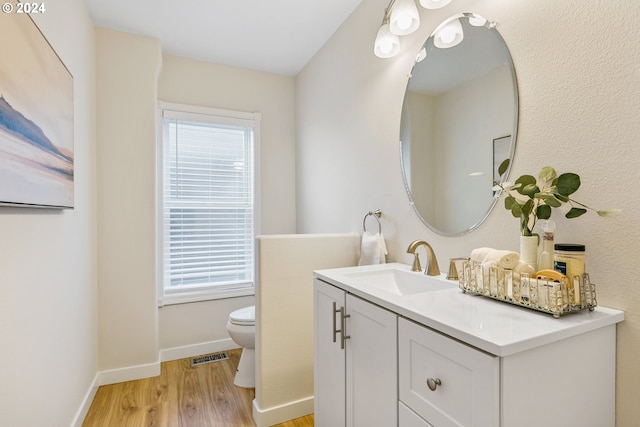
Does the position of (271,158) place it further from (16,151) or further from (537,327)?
(537,327)

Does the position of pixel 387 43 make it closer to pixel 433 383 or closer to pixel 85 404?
pixel 433 383

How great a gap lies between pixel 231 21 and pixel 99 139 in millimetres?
1268

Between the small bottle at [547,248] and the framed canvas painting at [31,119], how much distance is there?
5.44 ft

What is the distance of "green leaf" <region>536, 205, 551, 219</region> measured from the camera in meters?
0.96

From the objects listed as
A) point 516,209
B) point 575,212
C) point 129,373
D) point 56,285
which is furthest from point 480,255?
point 129,373

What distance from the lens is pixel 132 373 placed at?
7.88 ft

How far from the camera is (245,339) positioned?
7.38ft

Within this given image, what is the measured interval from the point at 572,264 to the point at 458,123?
0.75 m

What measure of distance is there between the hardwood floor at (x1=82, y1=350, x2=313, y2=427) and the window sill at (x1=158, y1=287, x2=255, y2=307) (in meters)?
0.52

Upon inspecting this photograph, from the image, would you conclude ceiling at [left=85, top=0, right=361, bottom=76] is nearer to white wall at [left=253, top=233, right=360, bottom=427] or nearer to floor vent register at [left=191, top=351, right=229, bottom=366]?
white wall at [left=253, top=233, right=360, bottom=427]

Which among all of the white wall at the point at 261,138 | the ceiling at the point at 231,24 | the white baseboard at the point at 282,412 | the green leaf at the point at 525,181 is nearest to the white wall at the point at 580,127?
the green leaf at the point at 525,181

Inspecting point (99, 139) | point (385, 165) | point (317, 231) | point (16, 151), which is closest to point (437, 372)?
point (385, 165)

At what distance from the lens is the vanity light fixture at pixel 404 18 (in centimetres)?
141

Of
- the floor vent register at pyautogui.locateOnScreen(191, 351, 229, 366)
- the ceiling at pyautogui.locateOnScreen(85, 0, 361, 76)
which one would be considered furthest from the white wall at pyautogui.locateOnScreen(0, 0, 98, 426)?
the floor vent register at pyautogui.locateOnScreen(191, 351, 229, 366)
